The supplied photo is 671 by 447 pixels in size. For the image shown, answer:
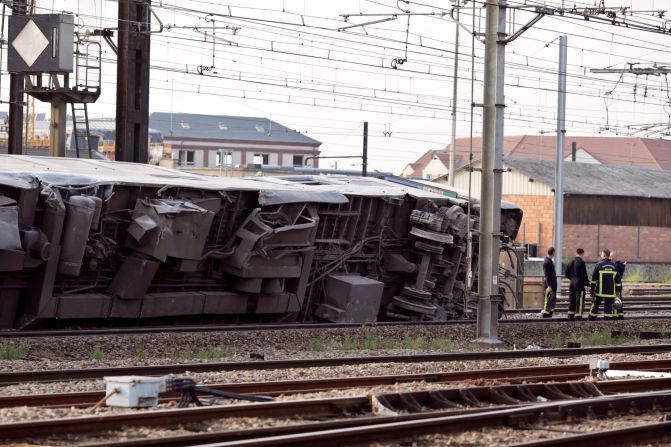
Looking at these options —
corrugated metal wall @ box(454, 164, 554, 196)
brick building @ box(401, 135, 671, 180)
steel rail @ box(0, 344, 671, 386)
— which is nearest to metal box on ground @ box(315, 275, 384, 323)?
steel rail @ box(0, 344, 671, 386)

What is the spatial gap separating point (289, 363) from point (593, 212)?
168ft

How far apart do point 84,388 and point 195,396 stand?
2.23 meters

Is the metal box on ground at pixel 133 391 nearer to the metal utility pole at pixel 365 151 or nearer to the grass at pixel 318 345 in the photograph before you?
the grass at pixel 318 345

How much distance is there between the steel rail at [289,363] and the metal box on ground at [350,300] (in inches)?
257

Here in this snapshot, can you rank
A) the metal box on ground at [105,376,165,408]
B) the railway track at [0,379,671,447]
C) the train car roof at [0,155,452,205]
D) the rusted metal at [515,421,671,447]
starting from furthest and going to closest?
the train car roof at [0,155,452,205] < the metal box on ground at [105,376,165,408] < the rusted metal at [515,421,671,447] < the railway track at [0,379,671,447]

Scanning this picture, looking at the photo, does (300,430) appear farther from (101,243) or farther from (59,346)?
(101,243)

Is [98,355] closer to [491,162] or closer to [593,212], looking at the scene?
[491,162]

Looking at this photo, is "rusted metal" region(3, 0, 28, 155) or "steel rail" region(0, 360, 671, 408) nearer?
"steel rail" region(0, 360, 671, 408)

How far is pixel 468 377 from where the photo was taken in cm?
1429

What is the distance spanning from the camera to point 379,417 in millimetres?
10031

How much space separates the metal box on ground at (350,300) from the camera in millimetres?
24453

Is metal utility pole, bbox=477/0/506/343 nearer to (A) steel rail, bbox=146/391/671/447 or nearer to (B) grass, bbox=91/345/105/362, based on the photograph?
(B) grass, bbox=91/345/105/362

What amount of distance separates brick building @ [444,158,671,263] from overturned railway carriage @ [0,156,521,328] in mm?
36792

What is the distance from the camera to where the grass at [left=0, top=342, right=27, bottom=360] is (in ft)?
51.4
